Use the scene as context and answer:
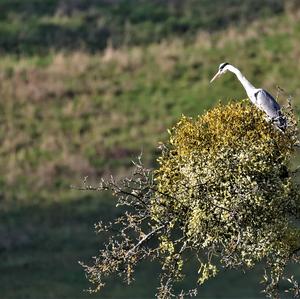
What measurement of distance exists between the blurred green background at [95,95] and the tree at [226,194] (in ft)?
47.1

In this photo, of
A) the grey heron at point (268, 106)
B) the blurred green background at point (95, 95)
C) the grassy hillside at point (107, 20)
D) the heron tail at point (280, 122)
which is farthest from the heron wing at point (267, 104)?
the grassy hillside at point (107, 20)

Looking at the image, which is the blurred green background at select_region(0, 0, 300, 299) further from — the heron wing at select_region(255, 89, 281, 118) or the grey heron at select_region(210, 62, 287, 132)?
the heron wing at select_region(255, 89, 281, 118)

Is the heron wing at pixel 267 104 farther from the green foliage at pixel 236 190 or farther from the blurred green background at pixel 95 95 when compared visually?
the blurred green background at pixel 95 95

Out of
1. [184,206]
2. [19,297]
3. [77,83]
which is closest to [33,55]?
[77,83]

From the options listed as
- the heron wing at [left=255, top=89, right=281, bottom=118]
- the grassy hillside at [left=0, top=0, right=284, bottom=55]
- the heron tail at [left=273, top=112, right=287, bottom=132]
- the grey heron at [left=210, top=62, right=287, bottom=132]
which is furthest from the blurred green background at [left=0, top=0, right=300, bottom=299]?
the heron tail at [left=273, top=112, right=287, bottom=132]

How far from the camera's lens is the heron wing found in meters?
17.2

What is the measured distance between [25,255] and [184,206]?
785 inches

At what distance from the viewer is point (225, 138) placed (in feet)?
55.2

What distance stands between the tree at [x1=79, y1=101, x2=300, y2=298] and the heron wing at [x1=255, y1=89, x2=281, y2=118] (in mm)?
171

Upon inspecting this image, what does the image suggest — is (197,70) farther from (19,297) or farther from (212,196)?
(212,196)

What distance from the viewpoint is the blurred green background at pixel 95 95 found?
3584 centimetres

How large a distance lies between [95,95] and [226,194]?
1221 inches


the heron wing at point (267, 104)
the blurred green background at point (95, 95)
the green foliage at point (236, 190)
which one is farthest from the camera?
the blurred green background at point (95, 95)

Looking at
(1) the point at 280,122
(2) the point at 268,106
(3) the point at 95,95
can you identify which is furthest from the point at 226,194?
(3) the point at 95,95
